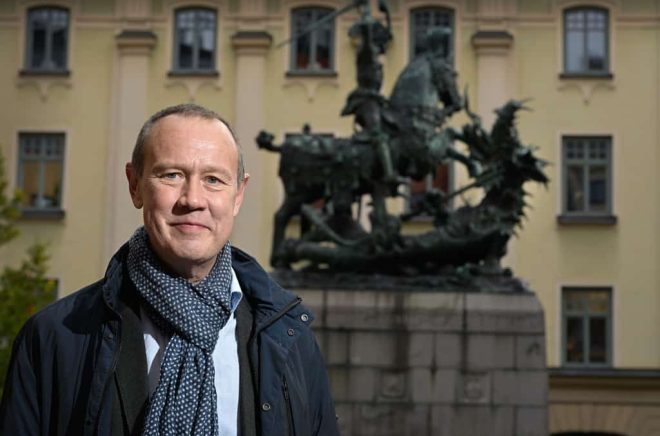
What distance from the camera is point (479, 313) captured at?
14.3 meters

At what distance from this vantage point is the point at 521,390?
14.0 m

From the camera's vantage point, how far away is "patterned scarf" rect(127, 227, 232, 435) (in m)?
3.18

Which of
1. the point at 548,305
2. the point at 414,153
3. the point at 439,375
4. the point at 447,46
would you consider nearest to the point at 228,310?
the point at 439,375

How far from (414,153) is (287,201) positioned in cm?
173

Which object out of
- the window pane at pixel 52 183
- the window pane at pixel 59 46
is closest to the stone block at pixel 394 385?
the window pane at pixel 52 183

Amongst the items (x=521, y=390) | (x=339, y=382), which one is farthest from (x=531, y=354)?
(x=339, y=382)

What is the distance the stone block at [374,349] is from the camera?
14.3 meters

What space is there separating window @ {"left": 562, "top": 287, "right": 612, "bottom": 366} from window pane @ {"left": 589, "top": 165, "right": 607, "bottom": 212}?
5.99 ft

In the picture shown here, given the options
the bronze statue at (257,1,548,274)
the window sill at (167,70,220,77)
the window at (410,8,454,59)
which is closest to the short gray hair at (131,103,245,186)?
the bronze statue at (257,1,548,274)

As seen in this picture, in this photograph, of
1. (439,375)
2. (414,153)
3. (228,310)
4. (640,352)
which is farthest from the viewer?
(640,352)

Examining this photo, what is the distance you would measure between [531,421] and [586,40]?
17724mm

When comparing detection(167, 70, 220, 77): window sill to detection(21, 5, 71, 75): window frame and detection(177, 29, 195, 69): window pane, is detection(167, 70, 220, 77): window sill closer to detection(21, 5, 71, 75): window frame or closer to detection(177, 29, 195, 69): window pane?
detection(177, 29, 195, 69): window pane

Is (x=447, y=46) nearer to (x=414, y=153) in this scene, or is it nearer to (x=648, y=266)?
(x=414, y=153)

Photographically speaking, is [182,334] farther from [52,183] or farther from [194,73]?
[52,183]
